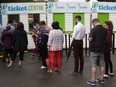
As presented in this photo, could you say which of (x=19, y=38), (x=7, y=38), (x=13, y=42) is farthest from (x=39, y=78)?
(x=7, y=38)

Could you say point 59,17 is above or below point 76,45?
above

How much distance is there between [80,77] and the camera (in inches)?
418

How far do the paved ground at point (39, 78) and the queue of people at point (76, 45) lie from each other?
0.91ft

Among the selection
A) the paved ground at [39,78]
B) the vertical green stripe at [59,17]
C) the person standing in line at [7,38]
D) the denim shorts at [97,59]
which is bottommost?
the paved ground at [39,78]

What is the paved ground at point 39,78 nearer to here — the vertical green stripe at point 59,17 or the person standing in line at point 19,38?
the person standing in line at point 19,38

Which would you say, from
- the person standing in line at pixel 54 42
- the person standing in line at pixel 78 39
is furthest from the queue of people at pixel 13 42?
the person standing in line at pixel 78 39

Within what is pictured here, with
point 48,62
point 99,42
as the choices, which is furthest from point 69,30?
point 99,42

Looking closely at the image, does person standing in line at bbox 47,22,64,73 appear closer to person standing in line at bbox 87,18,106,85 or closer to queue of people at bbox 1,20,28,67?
queue of people at bbox 1,20,28,67

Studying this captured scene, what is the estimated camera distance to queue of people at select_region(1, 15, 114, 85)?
933 cm

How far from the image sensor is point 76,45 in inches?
430

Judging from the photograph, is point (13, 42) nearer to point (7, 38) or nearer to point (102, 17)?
point (7, 38)

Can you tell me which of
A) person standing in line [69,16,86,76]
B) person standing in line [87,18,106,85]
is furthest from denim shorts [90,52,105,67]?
person standing in line [69,16,86,76]

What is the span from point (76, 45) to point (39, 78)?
1.52 metres

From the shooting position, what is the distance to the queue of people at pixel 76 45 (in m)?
9.33
